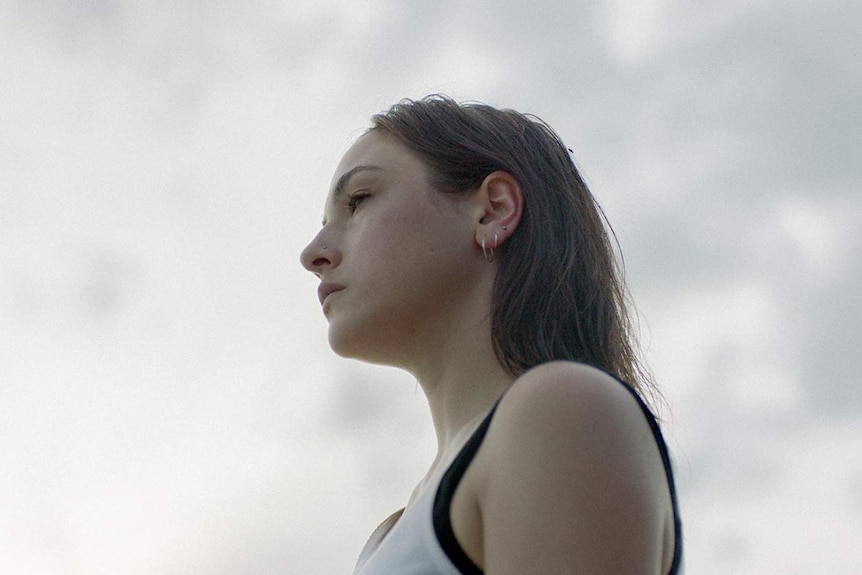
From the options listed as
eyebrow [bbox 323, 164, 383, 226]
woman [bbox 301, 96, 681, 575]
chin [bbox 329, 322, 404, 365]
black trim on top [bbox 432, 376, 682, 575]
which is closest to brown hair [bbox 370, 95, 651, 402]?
woman [bbox 301, 96, 681, 575]

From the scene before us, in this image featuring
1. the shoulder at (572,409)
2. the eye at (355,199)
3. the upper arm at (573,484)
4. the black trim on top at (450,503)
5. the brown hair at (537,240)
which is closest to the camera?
the upper arm at (573,484)

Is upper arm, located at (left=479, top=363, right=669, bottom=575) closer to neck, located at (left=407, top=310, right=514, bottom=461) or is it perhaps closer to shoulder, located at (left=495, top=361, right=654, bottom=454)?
shoulder, located at (left=495, top=361, right=654, bottom=454)

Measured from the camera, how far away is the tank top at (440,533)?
254 cm

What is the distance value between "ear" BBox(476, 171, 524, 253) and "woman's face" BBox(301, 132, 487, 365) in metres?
0.03

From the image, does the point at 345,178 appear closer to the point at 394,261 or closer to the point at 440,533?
the point at 394,261

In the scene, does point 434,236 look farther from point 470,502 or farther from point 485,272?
point 470,502

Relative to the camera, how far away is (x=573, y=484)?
2324 mm

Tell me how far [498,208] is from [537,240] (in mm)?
191

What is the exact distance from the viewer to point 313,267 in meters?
3.67

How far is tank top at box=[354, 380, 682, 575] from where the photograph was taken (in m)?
2.54

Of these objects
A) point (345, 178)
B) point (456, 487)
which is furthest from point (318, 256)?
point (456, 487)

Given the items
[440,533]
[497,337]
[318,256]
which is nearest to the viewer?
[440,533]

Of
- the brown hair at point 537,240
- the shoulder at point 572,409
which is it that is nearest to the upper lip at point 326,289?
the brown hair at point 537,240

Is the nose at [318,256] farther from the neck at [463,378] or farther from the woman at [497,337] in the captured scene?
the neck at [463,378]
